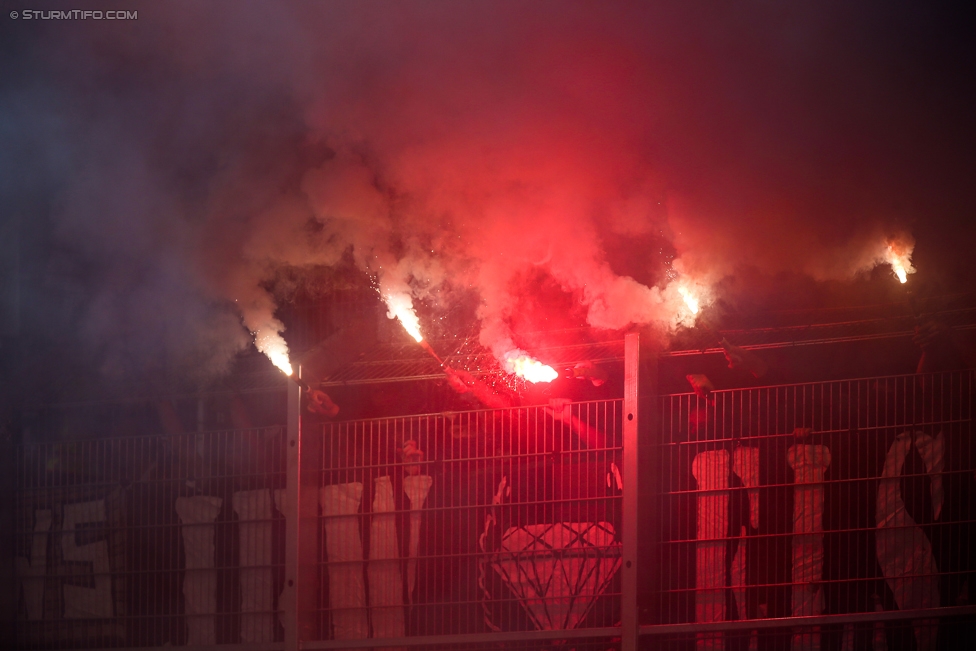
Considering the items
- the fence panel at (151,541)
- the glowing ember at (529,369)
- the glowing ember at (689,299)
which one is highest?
the glowing ember at (689,299)

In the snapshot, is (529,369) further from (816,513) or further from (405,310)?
(816,513)

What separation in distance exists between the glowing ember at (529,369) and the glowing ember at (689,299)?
3.21 ft

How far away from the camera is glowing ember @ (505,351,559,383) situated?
268 inches

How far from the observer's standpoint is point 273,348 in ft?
25.3

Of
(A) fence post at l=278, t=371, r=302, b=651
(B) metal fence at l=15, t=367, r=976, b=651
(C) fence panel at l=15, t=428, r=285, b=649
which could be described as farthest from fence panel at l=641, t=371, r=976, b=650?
(C) fence panel at l=15, t=428, r=285, b=649

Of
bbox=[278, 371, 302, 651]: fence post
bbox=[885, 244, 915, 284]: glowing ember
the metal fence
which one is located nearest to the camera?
the metal fence

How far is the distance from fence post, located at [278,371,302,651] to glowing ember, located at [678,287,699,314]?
8.84 feet

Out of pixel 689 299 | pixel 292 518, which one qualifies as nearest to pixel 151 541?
pixel 292 518

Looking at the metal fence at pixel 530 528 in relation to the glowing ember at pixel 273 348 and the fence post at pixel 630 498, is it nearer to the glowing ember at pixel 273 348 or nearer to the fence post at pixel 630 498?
the fence post at pixel 630 498

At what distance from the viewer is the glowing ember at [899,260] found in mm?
6711

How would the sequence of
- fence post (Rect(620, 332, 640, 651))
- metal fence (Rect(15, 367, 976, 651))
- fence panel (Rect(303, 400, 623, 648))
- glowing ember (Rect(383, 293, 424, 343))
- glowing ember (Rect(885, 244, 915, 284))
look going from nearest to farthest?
metal fence (Rect(15, 367, 976, 651)) → fence post (Rect(620, 332, 640, 651)) → fence panel (Rect(303, 400, 623, 648)) → glowing ember (Rect(885, 244, 915, 284)) → glowing ember (Rect(383, 293, 424, 343))

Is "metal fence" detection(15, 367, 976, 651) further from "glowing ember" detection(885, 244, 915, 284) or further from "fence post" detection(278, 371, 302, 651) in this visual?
"glowing ember" detection(885, 244, 915, 284)

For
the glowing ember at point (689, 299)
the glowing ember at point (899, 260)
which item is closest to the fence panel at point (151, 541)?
the glowing ember at point (689, 299)

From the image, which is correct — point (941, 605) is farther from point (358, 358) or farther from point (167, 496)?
point (167, 496)
